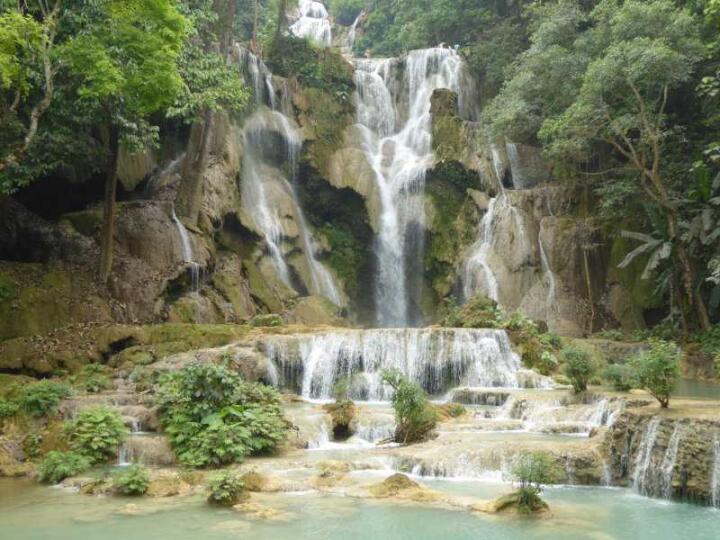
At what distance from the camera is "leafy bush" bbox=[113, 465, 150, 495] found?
8992 millimetres

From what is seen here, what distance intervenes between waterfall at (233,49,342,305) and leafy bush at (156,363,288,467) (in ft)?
45.3

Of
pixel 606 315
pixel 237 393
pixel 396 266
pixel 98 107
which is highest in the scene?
pixel 98 107

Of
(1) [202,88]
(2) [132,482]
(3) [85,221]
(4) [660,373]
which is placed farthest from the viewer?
(3) [85,221]

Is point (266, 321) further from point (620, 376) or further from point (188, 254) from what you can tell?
point (620, 376)

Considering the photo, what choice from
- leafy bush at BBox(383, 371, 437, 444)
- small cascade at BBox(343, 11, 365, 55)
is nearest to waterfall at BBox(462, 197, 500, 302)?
leafy bush at BBox(383, 371, 437, 444)

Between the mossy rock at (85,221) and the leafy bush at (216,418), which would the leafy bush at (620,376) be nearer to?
the leafy bush at (216,418)

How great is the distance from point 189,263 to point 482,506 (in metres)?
15.1

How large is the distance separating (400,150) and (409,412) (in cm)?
2034

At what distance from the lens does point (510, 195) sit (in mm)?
26953

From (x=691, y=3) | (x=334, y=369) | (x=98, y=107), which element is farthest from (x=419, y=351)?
(x=691, y=3)

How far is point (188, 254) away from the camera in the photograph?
21891 mm

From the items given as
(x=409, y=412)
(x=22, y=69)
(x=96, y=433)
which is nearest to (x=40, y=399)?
(x=96, y=433)

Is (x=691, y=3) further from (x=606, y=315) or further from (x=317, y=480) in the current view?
(x=317, y=480)

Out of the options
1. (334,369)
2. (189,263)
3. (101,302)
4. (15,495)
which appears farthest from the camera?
(189,263)
